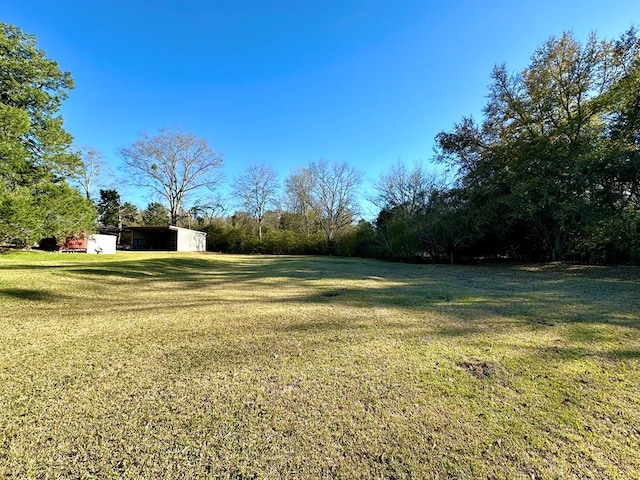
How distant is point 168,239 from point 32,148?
18137mm

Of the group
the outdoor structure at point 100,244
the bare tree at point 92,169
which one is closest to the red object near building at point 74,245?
the outdoor structure at point 100,244

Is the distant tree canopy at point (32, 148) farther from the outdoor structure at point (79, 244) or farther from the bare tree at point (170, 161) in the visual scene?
the bare tree at point (170, 161)

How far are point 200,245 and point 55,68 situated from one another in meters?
19.6

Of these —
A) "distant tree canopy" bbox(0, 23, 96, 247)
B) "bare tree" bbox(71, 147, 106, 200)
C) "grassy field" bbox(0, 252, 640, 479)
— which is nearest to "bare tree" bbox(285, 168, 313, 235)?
"bare tree" bbox(71, 147, 106, 200)

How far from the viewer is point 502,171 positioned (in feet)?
42.3

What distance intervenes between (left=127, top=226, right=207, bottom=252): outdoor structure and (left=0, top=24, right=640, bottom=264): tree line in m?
9.38

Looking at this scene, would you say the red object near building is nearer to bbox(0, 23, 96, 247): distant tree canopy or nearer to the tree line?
the tree line

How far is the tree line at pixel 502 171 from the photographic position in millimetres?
7832

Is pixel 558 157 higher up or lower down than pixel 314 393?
higher up

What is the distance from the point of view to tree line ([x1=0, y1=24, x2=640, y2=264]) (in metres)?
7.83

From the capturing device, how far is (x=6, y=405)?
1868 millimetres

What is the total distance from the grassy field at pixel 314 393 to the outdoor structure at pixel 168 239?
20.4 m

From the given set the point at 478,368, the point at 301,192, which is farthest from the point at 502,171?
the point at 301,192

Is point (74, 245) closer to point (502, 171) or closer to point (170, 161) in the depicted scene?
point (170, 161)
